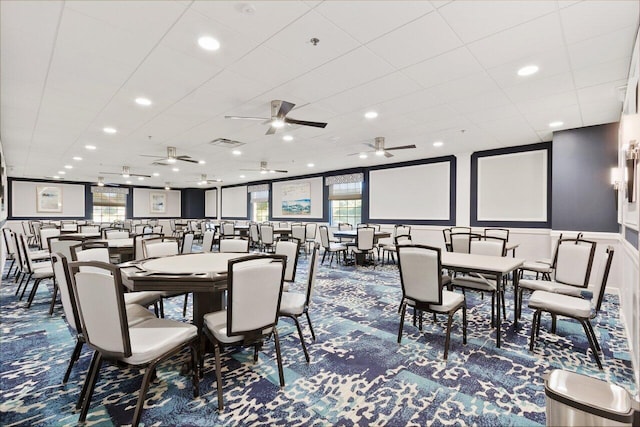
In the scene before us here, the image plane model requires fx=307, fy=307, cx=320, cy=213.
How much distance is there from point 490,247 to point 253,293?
3331 millimetres

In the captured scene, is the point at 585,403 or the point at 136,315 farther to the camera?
the point at 136,315

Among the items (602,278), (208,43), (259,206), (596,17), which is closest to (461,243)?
(602,278)

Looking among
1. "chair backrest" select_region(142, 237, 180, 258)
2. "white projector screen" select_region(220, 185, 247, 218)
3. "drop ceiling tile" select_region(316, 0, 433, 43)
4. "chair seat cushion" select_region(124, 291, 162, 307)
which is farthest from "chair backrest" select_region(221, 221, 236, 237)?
"drop ceiling tile" select_region(316, 0, 433, 43)

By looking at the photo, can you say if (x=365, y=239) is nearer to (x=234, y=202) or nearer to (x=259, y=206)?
(x=259, y=206)

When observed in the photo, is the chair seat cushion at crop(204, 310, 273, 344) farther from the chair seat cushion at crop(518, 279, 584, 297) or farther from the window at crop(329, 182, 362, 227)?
the window at crop(329, 182, 362, 227)

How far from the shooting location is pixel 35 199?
41.8 ft

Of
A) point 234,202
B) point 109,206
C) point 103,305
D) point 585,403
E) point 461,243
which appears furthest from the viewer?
point 234,202

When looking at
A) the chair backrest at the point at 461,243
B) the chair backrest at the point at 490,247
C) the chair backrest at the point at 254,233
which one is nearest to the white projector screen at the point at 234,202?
the chair backrest at the point at 254,233

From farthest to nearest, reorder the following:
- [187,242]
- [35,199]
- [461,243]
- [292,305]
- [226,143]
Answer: [35,199] < [226,143] < [187,242] < [461,243] < [292,305]

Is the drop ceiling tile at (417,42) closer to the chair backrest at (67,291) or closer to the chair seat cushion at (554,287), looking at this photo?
the chair seat cushion at (554,287)

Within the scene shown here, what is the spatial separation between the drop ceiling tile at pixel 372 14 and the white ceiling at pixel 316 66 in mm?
12

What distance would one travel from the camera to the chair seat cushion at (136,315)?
6.95 feet

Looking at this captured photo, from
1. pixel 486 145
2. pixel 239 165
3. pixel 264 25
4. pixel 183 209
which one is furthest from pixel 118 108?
pixel 183 209

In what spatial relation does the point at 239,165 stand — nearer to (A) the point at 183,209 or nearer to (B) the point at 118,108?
(B) the point at 118,108
